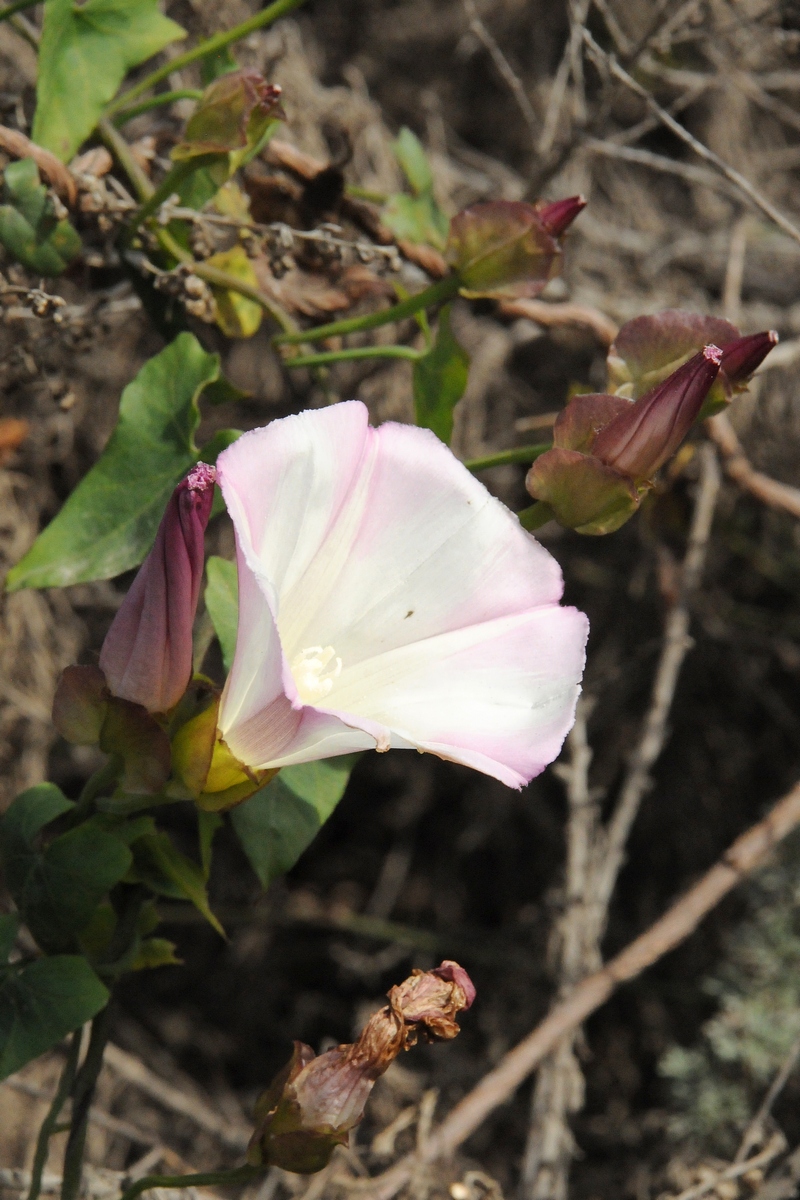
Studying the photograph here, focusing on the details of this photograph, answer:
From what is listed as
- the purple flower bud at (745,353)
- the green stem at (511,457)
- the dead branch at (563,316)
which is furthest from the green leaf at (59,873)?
the dead branch at (563,316)

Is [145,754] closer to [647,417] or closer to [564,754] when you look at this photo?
[647,417]

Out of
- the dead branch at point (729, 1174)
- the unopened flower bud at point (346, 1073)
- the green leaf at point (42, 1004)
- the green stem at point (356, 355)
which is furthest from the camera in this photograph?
the dead branch at point (729, 1174)

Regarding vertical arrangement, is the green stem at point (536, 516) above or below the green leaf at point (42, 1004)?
above

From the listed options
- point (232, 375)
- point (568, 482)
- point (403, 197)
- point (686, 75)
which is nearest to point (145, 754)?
point (568, 482)

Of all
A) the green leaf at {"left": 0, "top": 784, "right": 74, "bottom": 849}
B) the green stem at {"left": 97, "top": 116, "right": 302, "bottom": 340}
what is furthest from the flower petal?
the green stem at {"left": 97, "top": 116, "right": 302, "bottom": 340}

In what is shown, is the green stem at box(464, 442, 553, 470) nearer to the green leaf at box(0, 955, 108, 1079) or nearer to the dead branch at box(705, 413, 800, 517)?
the green leaf at box(0, 955, 108, 1079)

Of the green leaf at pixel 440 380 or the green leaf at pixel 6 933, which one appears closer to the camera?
the green leaf at pixel 6 933

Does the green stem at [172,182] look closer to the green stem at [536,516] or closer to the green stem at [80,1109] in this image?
the green stem at [536,516]
